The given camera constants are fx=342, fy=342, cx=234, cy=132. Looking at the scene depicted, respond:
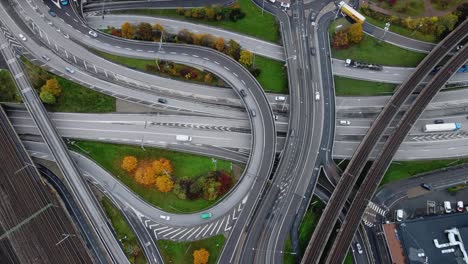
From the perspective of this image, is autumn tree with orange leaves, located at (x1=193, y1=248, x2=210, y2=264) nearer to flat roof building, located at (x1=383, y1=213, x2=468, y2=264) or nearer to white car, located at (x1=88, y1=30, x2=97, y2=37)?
flat roof building, located at (x1=383, y1=213, x2=468, y2=264)

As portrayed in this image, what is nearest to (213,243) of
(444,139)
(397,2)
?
(444,139)

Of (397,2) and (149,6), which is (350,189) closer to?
(397,2)

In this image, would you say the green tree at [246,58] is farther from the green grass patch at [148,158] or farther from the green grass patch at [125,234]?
the green grass patch at [125,234]

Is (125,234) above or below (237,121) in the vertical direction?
below

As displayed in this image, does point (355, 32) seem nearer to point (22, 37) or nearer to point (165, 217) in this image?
point (165, 217)

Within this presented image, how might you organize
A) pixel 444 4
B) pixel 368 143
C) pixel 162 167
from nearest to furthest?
pixel 162 167
pixel 368 143
pixel 444 4

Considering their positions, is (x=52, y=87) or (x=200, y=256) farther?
(x=52, y=87)

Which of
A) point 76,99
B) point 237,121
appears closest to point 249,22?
point 237,121
